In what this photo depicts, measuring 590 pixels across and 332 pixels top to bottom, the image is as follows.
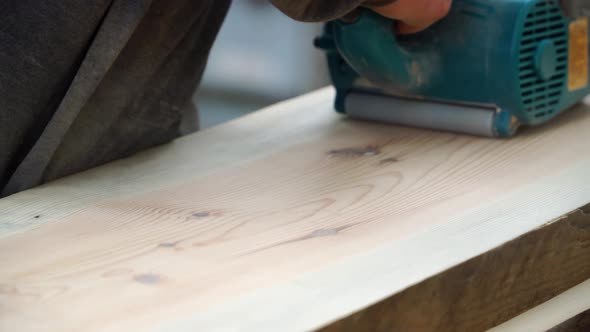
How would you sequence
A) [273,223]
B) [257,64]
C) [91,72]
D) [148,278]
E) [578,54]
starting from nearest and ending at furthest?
[148,278]
[273,223]
[91,72]
[578,54]
[257,64]

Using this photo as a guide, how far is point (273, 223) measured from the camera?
3.12 feet

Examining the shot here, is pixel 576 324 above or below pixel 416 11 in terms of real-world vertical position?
below

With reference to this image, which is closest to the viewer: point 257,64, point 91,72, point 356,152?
point 91,72

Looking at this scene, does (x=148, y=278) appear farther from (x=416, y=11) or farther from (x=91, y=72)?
(x=416, y=11)

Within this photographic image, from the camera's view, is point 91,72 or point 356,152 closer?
point 91,72

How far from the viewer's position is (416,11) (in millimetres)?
1185

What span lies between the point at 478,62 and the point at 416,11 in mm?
140

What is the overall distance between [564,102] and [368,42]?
0.33 metres

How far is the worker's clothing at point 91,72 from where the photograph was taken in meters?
1.06

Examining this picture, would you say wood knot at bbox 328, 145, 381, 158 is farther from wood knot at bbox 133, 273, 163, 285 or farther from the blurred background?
the blurred background

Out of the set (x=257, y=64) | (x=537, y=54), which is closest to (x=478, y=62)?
(x=537, y=54)

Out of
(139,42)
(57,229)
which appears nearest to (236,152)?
(139,42)

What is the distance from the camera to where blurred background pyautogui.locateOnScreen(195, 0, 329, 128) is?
377 cm

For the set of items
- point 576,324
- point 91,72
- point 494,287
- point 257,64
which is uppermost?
point 91,72
